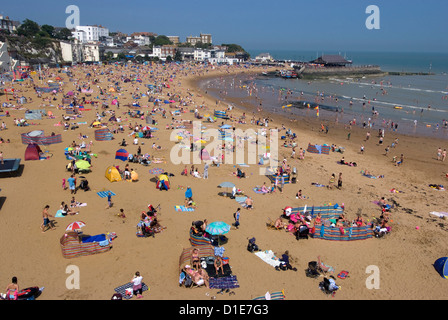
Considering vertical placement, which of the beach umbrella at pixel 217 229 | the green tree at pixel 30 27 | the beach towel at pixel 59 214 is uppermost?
the green tree at pixel 30 27

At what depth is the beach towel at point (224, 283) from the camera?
8789mm

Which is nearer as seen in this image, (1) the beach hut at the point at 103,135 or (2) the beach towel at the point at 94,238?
(2) the beach towel at the point at 94,238

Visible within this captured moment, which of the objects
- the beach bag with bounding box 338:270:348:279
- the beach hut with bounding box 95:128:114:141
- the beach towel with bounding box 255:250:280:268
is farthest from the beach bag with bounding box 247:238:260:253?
the beach hut with bounding box 95:128:114:141

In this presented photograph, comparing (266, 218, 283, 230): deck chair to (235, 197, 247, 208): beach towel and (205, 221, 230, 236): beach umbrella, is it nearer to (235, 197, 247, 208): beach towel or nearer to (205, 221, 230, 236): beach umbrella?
(235, 197, 247, 208): beach towel

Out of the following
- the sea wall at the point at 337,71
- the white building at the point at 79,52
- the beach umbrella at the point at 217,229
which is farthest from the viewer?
the sea wall at the point at 337,71

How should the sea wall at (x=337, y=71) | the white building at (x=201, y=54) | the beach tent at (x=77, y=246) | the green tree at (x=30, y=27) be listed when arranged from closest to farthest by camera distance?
1. the beach tent at (x=77, y=246)
2. the green tree at (x=30, y=27)
3. the sea wall at (x=337, y=71)
4. the white building at (x=201, y=54)

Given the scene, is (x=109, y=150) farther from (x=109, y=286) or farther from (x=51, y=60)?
(x=51, y=60)

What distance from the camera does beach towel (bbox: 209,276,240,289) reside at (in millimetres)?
8789

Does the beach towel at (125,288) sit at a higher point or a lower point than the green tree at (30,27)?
lower

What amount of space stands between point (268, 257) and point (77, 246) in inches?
241

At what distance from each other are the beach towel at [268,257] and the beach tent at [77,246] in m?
5.03

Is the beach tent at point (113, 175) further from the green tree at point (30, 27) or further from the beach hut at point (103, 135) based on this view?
the green tree at point (30, 27)

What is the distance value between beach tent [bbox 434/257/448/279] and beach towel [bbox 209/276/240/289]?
6752 mm

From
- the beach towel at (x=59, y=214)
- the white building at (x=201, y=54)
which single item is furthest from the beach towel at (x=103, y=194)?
the white building at (x=201, y=54)
